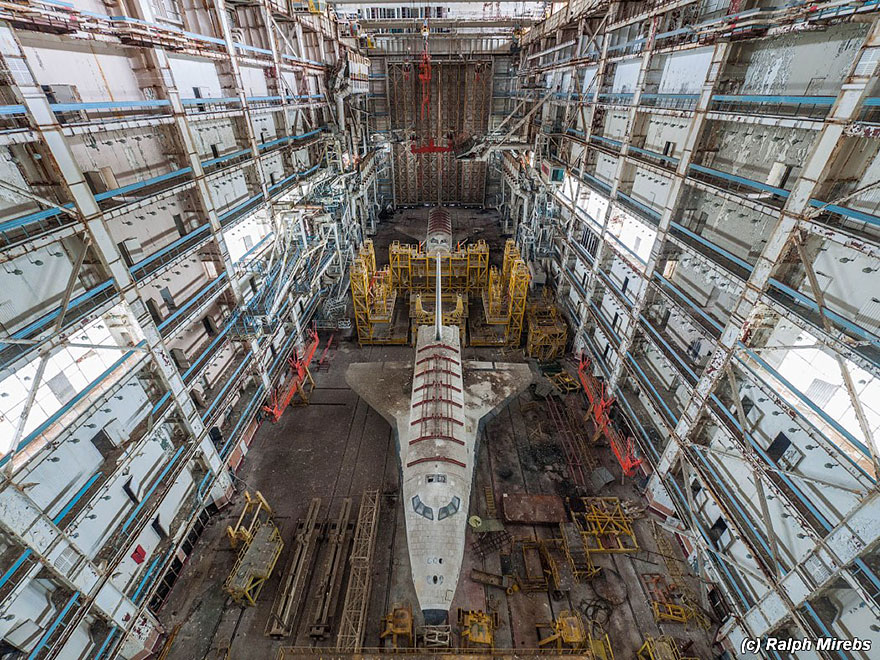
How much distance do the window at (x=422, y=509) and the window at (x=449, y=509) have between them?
330 millimetres

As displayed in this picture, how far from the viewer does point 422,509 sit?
16031 mm

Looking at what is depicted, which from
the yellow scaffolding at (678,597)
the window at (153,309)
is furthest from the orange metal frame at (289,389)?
the yellow scaffolding at (678,597)

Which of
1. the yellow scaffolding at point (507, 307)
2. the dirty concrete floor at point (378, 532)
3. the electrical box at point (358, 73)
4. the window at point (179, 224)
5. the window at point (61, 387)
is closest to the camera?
the window at point (61, 387)

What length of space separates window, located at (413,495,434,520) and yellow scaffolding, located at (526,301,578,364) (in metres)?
17.1

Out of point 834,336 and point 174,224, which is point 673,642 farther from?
point 174,224

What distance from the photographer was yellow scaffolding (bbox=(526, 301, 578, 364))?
29.8 meters

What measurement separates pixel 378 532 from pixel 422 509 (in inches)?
205

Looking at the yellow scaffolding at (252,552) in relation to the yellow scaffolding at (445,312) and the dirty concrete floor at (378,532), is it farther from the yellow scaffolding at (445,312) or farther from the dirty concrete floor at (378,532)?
the yellow scaffolding at (445,312)

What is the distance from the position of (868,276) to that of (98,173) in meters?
24.6

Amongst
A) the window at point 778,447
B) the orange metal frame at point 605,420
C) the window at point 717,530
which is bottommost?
the orange metal frame at point 605,420

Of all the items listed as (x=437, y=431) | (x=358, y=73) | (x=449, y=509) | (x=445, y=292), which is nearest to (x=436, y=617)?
(x=449, y=509)

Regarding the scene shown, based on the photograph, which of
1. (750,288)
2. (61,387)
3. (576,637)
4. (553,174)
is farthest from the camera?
(553,174)

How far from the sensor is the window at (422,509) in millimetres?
15883

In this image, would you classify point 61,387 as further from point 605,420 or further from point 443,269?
point 443,269
